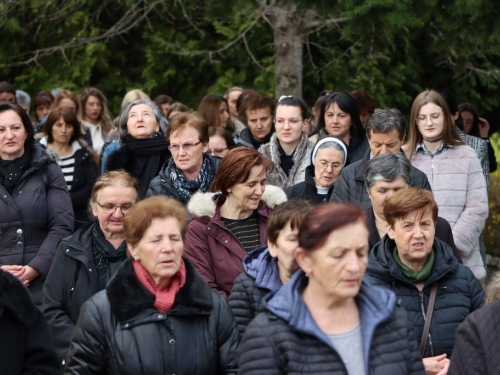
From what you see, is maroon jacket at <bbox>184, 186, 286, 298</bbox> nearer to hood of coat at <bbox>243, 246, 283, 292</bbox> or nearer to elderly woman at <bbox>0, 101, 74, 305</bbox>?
hood of coat at <bbox>243, 246, 283, 292</bbox>

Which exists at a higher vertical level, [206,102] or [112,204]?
[206,102]

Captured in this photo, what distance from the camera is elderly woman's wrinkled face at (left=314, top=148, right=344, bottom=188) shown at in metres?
7.75

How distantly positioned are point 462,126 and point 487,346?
22.3 feet

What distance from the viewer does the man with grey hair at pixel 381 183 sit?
6469mm

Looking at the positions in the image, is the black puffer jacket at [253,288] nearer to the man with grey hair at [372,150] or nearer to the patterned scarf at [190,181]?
the man with grey hair at [372,150]

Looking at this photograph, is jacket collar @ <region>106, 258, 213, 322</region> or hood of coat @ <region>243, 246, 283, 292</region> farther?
hood of coat @ <region>243, 246, 283, 292</region>

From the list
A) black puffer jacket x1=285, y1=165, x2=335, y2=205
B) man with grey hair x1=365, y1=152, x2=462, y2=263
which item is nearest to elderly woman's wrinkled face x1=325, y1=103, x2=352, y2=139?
black puffer jacket x1=285, y1=165, x2=335, y2=205

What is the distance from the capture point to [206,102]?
11188 mm

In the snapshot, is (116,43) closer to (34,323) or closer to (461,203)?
(461,203)

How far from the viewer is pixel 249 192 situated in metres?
6.43

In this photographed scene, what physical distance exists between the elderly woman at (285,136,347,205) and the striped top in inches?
49.3

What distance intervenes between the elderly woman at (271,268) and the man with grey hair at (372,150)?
1808mm

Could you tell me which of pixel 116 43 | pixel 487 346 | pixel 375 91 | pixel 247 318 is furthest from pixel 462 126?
pixel 116 43

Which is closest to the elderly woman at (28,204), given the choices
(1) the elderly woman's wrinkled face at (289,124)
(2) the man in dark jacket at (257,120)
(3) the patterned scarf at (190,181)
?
(3) the patterned scarf at (190,181)
